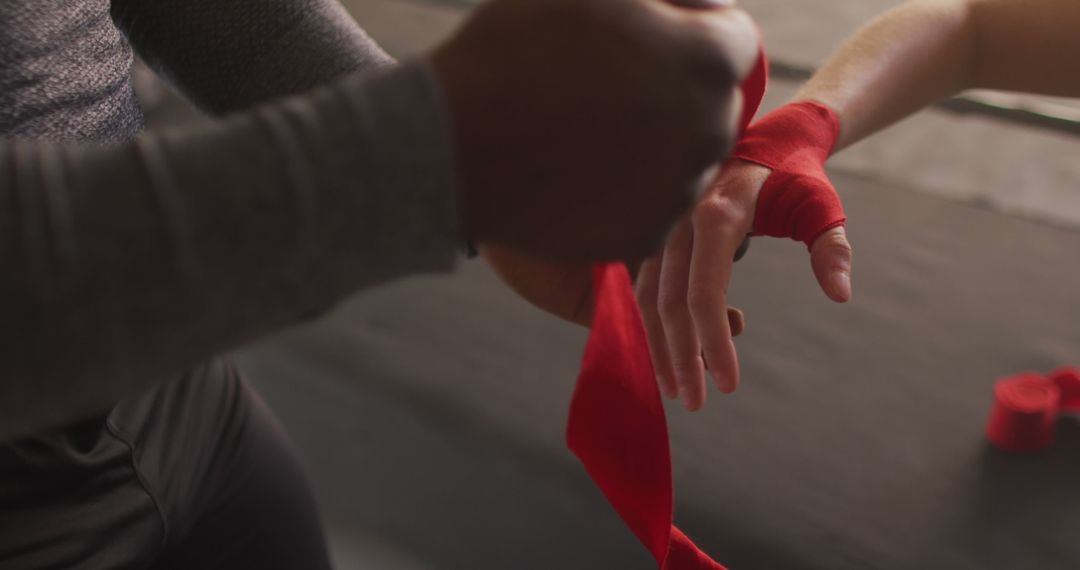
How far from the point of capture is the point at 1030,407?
1.12 m

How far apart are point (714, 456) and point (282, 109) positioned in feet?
3.22

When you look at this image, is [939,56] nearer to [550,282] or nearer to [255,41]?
[550,282]

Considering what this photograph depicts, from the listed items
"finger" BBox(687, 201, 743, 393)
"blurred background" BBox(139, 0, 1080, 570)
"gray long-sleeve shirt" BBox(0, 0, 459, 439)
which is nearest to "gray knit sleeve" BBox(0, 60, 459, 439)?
"gray long-sleeve shirt" BBox(0, 0, 459, 439)

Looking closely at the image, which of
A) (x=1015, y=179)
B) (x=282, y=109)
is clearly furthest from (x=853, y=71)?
(x=1015, y=179)

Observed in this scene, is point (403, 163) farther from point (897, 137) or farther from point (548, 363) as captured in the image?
point (897, 137)

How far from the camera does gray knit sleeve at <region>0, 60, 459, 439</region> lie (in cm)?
31

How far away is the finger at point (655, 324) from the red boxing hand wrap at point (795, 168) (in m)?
0.09

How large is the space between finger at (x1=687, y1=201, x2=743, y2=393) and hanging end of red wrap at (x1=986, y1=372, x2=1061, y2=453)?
2.18 feet

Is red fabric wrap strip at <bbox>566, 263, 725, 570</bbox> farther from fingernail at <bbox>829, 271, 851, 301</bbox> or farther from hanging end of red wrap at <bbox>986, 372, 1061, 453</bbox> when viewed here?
hanging end of red wrap at <bbox>986, 372, 1061, 453</bbox>

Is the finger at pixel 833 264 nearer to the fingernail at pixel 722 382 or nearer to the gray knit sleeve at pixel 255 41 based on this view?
the fingernail at pixel 722 382

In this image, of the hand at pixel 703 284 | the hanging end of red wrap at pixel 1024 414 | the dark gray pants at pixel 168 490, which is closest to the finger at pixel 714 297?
the hand at pixel 703 284

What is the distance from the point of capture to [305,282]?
340mm

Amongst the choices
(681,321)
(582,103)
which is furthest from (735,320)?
(582,103)

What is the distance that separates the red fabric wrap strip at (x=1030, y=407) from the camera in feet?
3.68
